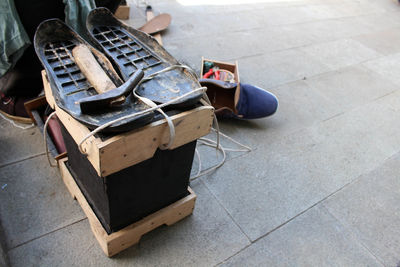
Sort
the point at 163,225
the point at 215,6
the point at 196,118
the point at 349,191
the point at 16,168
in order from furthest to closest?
the point at 215,6
the point at 349,191
the point at 16,168
the point at 163,225
the point at 196,118

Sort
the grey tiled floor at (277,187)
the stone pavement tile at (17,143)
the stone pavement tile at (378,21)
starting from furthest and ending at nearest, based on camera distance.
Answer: the stone pavement tile at (378,21) → the stone pavement tile at (17,143) → the grey tiled floor at (277,187)

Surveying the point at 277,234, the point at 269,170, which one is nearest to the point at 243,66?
the point at 269,170

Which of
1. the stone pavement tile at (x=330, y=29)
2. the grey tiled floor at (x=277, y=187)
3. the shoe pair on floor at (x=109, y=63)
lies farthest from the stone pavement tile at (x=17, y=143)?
the stone pavement tile at (x=330, y=29)

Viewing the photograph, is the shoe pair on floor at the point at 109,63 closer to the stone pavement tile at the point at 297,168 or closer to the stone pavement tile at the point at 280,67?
the stone pavement tile at the point at 297,168

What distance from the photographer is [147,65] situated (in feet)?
3.34

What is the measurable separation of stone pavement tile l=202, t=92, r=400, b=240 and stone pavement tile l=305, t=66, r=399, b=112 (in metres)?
0.20

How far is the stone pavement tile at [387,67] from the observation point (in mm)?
2752

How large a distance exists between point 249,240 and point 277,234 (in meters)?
0.14

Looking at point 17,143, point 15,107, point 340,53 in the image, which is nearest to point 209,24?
point 340,53

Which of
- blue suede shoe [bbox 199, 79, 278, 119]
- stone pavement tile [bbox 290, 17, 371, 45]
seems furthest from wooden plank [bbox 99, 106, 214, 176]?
stone pavement tile [bbox 290, 17, 371, 45]

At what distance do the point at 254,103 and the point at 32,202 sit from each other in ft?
4.28

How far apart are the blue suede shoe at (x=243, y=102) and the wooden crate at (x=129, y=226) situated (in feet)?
2.36

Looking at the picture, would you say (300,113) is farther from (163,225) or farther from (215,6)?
(215,6)

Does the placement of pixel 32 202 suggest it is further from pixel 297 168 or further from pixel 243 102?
pixel 297 168
